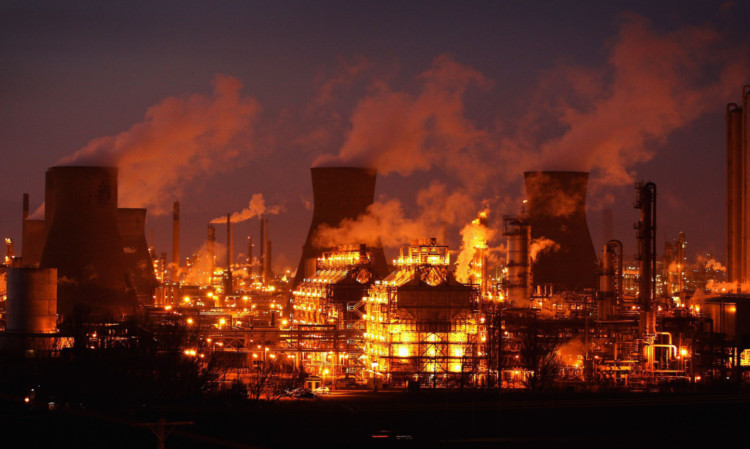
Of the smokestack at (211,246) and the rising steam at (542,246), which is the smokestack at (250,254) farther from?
the rising steam at (542,246)

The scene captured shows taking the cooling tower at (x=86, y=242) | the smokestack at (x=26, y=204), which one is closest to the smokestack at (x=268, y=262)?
the smokestack at (x=26, y=204)

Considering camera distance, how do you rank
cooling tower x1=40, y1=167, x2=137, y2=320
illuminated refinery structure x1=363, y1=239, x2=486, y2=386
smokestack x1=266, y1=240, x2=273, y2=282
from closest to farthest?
illuminated refinery structure x1=363, y1=239, x2=486, y2=386
cooling tower x1=40, y1=167, x2=137, y2=320
smokestack x1=266, y1=240, x2=273, y2=282

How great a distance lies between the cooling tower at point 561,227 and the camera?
1522 inches

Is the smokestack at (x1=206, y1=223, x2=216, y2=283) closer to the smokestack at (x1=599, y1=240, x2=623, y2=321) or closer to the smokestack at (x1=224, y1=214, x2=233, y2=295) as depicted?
the smokestack at (x1=224, y1=214, x2=233, y2=295)

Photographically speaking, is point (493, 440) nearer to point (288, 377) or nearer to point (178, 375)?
point (178, 375)

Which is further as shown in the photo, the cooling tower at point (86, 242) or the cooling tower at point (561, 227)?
the cooling tower at point (561, 227)

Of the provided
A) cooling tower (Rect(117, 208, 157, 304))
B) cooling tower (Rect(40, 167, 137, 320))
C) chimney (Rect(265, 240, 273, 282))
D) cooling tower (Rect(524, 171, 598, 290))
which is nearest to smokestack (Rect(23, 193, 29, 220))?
cooling tower (Rect(117, 208, 157, 304))

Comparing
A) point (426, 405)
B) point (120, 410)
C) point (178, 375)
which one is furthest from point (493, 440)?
point (178, 375)

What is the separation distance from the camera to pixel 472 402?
71.5 feet

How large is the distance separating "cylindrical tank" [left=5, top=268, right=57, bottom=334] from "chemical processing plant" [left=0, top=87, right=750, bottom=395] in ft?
0.12

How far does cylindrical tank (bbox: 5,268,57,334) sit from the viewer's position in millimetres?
30312

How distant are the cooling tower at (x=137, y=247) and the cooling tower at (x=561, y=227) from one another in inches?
703

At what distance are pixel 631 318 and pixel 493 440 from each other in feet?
44.2

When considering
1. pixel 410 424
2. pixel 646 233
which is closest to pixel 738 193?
pixel 646 233
